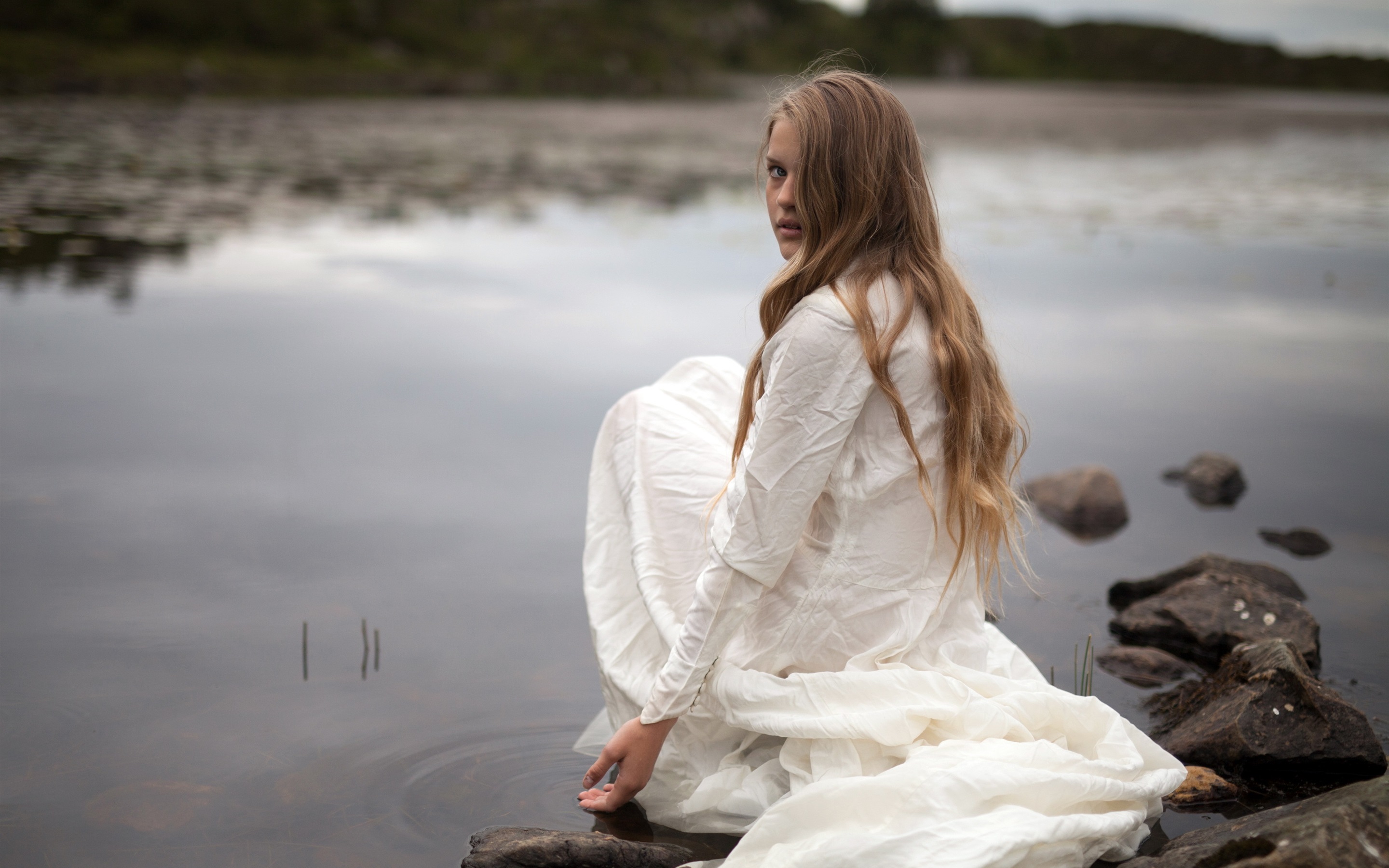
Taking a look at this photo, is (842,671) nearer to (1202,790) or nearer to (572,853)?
(572,853)

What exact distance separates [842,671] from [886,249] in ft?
3.01

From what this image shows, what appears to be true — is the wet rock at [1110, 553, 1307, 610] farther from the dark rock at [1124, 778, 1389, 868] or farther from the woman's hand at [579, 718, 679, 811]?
the woman's hand at [579, 718, 679, 811]

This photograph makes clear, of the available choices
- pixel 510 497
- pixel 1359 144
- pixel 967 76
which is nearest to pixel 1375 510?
pixel 510 497

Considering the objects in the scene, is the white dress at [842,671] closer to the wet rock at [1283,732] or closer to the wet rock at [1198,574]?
the wet rock at [1283,732]

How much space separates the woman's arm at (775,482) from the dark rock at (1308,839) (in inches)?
38.9

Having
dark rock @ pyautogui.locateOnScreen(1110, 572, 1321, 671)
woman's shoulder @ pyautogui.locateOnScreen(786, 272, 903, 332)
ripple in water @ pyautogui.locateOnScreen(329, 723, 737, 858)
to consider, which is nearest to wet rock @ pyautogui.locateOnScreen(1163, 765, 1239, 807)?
dark rock @ pyautogui.locateOnScreen(1110, 572, 1321, 671)

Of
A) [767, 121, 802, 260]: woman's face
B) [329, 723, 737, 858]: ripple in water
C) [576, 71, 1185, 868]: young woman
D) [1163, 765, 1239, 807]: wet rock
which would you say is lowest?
[329, 723, 737, 858]: ripple in water

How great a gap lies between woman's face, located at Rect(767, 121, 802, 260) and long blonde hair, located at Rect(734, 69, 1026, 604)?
0.02m

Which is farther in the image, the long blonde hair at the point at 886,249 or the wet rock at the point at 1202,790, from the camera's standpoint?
the wet rock at the point at 1202,790

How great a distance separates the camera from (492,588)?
4246 mm

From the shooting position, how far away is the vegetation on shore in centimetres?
2994

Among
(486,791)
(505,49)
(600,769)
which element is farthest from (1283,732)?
(505,49)

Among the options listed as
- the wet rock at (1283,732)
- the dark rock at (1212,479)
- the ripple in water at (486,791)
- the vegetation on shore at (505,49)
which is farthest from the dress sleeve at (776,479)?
the dark rock at (1212,479)

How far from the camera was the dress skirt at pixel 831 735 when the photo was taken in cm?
219
